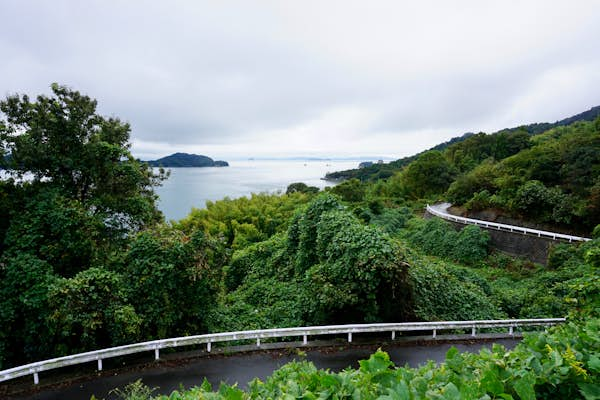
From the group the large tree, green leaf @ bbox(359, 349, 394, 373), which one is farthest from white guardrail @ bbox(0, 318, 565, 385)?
green leaf @ bbox(359, 349, 394, 373)

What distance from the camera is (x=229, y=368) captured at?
5895 millimetres

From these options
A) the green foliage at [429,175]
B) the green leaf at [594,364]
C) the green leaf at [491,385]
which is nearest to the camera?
the green leaf at [491,385]

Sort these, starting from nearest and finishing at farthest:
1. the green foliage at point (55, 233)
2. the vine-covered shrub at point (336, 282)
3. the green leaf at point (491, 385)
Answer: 1. the green leaf at point (491, 385)
2. the green foliage at point (55, 233)
3. the vine-covered shrub at point (336, 282)

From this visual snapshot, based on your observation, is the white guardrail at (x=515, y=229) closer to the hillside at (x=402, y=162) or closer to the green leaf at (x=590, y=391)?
→ the green leaf at (x=590, y=391)

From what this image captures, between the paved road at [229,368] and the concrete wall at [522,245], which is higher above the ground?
the paved road at [229,368]

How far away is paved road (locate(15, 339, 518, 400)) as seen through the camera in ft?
17.2

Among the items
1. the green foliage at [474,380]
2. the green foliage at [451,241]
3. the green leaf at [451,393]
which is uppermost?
the green leaf at [451,393]

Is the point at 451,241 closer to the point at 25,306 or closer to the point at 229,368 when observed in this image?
the point at 229,368

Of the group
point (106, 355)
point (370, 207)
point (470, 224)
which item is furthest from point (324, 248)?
point (370, 207)

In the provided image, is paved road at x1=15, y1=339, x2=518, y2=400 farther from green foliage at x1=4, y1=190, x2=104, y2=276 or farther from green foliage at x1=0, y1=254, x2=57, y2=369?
green foliage at x1=4, y1=190, x2=104, y2=276

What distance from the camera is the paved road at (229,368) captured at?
17.2 feet

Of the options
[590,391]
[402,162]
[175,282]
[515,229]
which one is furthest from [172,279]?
[402,162]

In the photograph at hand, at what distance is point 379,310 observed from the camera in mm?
8008

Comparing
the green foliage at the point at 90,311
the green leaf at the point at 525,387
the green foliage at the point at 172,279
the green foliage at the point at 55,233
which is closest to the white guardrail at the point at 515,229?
the green foliage at the point at 172,279
